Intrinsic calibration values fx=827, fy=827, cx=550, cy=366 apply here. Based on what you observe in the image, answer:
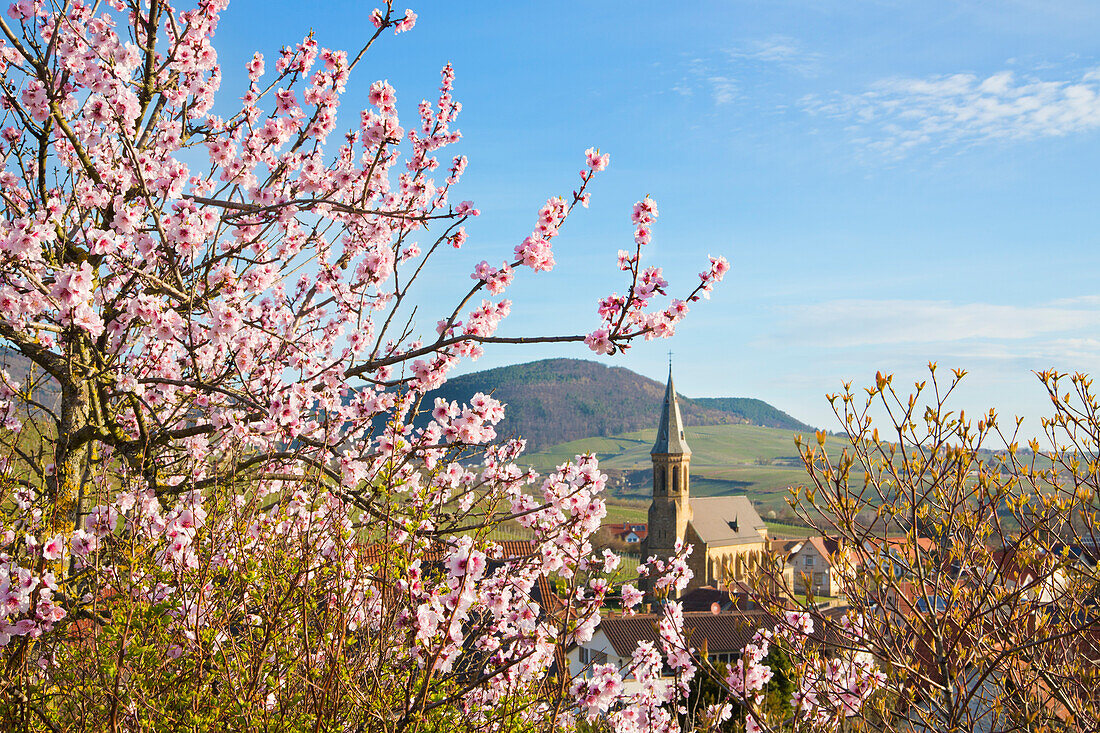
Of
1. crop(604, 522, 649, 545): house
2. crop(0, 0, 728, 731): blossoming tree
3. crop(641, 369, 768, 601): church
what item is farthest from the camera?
crop(604, 522, 649, 545): house

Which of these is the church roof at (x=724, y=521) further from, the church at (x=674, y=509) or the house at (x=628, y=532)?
the house at (x=628, y=532)

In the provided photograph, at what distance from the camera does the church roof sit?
72875 millimetres

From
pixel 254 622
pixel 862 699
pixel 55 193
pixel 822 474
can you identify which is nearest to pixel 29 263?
pixel 55 193

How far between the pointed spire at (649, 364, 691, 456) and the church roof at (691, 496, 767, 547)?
8.27 m

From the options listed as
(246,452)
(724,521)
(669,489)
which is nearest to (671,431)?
(669,489)

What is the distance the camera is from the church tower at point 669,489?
67312mm

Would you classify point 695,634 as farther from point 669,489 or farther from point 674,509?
point 674,509

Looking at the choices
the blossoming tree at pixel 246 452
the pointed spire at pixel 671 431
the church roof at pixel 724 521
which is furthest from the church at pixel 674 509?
the blossoming tree at pixel 246 452

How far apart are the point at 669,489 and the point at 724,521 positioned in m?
12.0

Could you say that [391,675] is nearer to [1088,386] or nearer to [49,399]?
[1088,386]

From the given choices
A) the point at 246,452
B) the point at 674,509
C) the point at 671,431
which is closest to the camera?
the point at 246,452

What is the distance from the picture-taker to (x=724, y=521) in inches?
3029

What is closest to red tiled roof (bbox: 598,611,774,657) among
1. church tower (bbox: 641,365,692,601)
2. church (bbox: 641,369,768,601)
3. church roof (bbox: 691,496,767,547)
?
church (bbox: 641,369,768,601)

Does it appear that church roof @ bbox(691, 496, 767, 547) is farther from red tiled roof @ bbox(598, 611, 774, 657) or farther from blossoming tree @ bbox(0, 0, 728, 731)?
blossoming tree @ bbox(0, 0, 728, 731)
